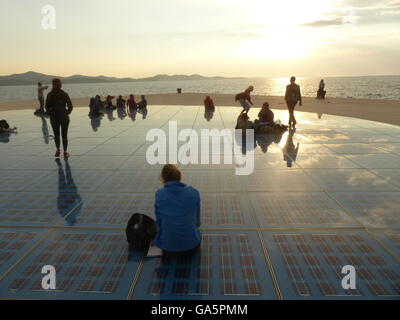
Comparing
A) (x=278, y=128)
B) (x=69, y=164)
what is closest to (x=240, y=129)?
(x=278, y=128)

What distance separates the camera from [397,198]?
5.62 meters

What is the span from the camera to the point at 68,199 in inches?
228

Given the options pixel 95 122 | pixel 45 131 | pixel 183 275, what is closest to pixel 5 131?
pixel 45 131

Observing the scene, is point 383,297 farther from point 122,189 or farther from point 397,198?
point 122,189

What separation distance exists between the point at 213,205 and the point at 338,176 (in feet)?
10.8

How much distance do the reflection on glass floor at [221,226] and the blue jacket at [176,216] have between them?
0.76 ft

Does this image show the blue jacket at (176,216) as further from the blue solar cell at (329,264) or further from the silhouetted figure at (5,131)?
the silhouetted figure at (5,131)

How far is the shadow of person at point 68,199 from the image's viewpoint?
16.8ft

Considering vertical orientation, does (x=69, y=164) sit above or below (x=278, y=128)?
below

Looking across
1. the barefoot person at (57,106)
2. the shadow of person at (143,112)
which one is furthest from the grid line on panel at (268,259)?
the shadow of person at (143,112)

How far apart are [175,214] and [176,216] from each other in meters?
0.03

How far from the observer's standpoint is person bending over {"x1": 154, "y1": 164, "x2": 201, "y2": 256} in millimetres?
3664

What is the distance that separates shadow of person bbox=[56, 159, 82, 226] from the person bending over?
190 cm

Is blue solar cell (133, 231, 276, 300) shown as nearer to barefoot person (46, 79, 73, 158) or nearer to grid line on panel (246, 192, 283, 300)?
grid line on panel (246, 192, 283, 300)
